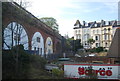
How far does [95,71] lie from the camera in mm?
15523

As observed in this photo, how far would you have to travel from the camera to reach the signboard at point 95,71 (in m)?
15.5

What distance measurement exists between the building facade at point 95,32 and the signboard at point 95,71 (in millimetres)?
42007

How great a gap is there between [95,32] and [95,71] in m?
47.8

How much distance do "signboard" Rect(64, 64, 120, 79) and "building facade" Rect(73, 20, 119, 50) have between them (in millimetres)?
42007

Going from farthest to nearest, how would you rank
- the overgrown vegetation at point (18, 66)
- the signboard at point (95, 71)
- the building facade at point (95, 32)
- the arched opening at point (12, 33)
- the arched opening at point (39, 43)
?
the building facade at point (95, 32) → the arched opening at point (39, 43) → the arched opening at point (12, 33) → the signboard at point (95, 71) → the overgrown vegetation at point (18, 66)

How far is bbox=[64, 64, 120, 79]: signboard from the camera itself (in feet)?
51.0

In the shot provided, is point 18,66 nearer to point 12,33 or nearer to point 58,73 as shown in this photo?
point 58,73

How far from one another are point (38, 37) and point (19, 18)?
43.8ft

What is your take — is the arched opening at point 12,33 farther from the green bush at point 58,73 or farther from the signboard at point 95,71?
the signboard at point 95,71

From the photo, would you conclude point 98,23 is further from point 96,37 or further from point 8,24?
point 8,24

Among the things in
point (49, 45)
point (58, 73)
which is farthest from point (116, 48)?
point (49, 45)

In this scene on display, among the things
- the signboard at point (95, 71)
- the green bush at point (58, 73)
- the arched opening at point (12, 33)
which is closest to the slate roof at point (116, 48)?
the signboard at point (95, 71)

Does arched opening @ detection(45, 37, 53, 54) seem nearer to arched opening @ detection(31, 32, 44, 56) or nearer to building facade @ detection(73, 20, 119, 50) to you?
arched opening @ detection(31, 32, 44, 56)

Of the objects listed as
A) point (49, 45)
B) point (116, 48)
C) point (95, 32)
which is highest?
point (95, 32)
